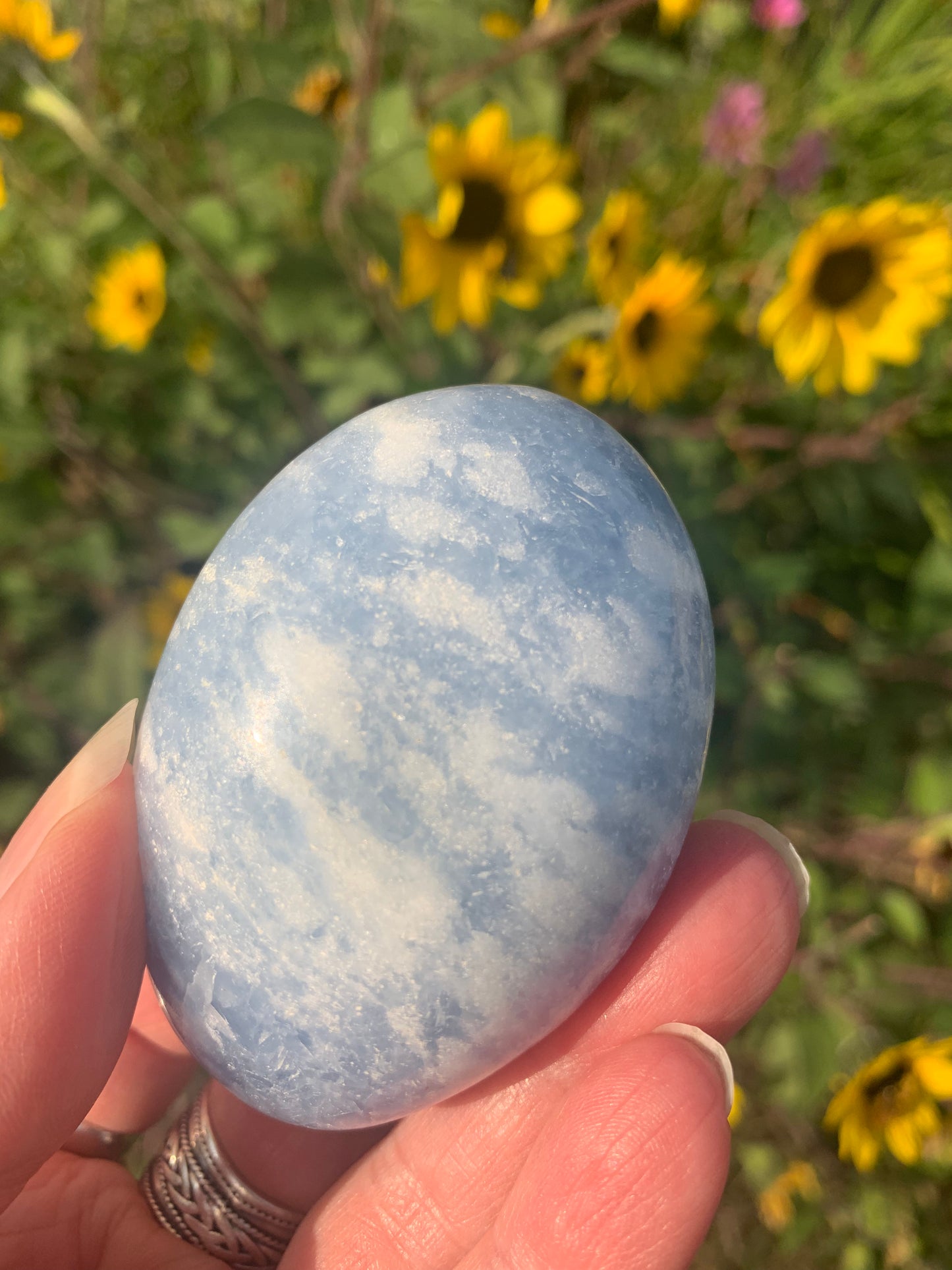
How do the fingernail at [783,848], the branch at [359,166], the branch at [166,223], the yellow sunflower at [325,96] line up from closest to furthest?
the fingernail at [783,848], the branch at [359,166], the branch at [166,223], the yellow sunflower at [325,96]

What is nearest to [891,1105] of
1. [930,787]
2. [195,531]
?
[930,787]

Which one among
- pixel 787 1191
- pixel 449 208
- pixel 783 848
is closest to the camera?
pixel 783 848

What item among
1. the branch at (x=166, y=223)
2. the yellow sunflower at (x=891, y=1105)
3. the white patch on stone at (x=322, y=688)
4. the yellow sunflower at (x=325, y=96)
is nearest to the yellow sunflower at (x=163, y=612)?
the branch at (x=166, y=223)

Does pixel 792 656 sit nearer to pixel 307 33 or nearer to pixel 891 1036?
pixel 891 1036

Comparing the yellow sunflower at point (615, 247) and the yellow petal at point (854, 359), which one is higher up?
the yellow sunflower at point (615, 247)

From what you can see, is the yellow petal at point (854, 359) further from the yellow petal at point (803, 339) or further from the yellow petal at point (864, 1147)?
the yellow petal at point (864, 1147)

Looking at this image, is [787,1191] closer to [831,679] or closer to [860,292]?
[831,679]

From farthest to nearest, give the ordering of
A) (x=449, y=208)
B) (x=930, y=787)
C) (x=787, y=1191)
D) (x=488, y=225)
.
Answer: (x=787, y=1191)
(x=930, y=787)
(x=488, y=225)
(x=449, y=208)
